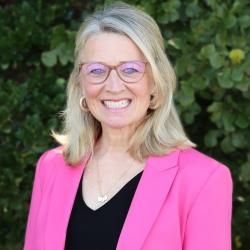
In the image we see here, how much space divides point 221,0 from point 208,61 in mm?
297

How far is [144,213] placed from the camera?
9.10ft

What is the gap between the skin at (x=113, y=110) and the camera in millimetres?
2842

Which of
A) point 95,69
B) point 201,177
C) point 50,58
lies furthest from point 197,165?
point 50,58

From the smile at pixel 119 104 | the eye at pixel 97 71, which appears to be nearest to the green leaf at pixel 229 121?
the smile at pixel 119 104

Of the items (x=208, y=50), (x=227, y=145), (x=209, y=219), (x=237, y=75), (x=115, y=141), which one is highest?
(x=208, y=50)

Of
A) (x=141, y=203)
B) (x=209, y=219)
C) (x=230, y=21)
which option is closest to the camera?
(x=209, y=219)

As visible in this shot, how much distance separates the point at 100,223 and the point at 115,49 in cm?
69

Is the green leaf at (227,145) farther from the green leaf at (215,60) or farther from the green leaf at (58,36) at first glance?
the green leaf at (58,36)

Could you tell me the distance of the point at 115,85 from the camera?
2.85m

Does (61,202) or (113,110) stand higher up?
(113,110)

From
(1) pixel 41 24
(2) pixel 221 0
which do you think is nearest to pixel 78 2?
(1) pixel 41 24

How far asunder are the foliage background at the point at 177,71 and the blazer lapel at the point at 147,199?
62 centimetres

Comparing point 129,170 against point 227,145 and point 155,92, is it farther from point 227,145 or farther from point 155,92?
point 227,145

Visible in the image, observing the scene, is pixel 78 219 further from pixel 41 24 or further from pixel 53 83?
pixel 41 24
